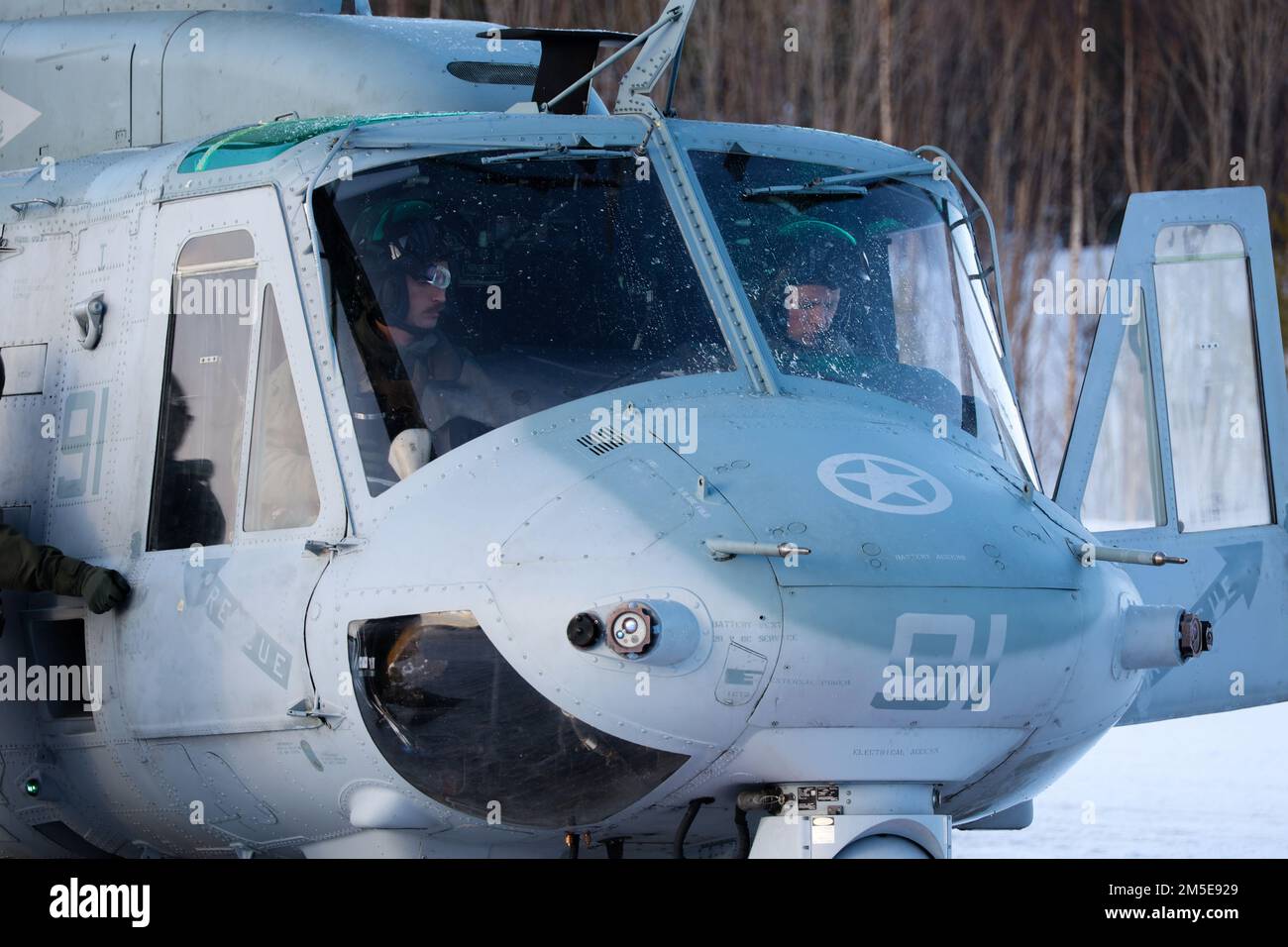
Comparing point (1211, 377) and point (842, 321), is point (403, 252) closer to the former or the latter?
point (842, 321)

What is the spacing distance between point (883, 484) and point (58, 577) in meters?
2.23

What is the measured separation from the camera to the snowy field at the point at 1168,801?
26.2 ft

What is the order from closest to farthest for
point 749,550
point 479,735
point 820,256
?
point 749,550, point 479,735, point 820,256

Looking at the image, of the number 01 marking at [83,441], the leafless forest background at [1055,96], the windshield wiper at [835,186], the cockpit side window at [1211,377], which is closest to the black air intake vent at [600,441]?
the windshield wiper at [835,186]

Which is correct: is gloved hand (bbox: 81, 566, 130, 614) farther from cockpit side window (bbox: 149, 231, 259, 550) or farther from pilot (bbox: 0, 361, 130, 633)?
cockpit side window (bbox: 149, 231, 259, 550)

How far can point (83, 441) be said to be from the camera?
556 cm

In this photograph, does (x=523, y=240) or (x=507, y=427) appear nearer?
(x=507, y=427)

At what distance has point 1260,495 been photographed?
664 centimetres

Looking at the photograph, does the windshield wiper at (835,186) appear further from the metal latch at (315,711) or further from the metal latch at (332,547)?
the metal latch at (315,711)

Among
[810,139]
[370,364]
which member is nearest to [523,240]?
[370,364]

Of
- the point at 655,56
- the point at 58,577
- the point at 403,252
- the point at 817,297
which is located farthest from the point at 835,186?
the point at 58,577

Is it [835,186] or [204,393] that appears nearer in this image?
[204,393]
